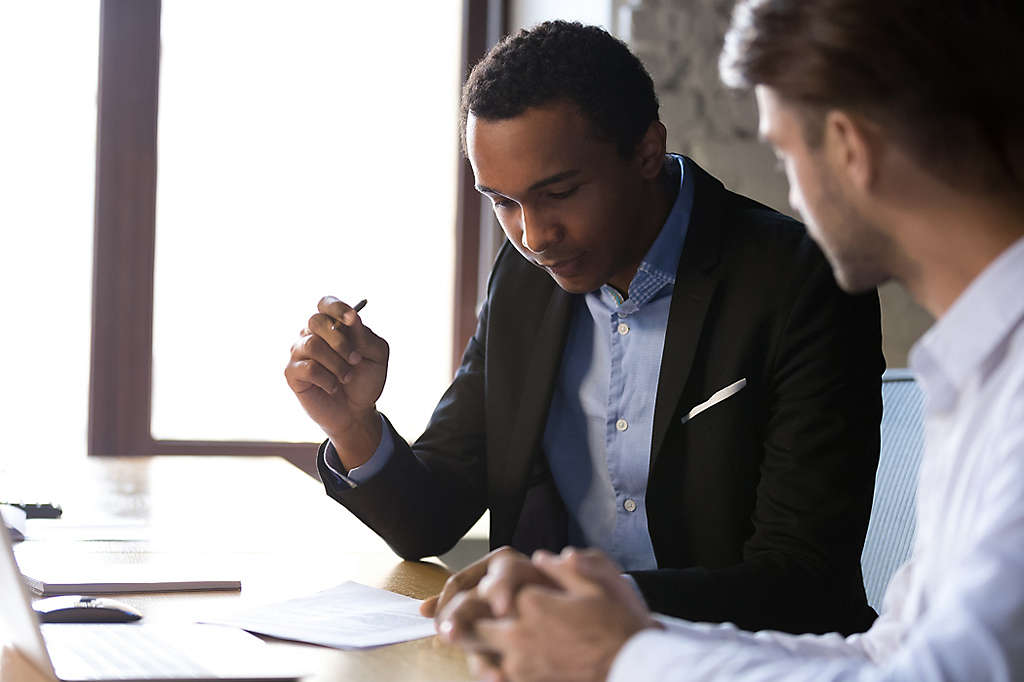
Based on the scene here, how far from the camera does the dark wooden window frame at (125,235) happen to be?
9.73 feet

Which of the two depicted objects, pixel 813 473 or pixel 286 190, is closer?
pixel 813 473

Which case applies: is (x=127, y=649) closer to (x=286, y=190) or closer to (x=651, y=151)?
(x=651, y=151)

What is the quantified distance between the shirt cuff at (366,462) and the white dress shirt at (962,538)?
80 centimetres

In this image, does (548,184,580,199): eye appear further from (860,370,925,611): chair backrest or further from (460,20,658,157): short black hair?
(860,370,925,611): chair backrest

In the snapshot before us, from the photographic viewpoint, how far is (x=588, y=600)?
76 centimetres

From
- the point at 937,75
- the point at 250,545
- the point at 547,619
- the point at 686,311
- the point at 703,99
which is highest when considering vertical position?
the point at 703,99

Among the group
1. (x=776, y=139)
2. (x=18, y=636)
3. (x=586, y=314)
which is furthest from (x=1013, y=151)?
(x=586, y=314)

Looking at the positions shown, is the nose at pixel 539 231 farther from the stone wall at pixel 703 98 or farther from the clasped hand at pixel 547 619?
the stone wall at pixel 703 98

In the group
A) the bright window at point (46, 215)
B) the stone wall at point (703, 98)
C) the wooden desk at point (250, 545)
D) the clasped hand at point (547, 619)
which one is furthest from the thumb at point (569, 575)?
the bright window at point (46, 215)

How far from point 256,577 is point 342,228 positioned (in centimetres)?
190

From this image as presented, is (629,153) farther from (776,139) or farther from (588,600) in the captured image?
(588,600)

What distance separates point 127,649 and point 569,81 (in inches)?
34.0

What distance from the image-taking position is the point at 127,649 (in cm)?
99

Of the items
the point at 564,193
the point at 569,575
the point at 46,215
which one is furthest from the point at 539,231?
the point at 46,215
